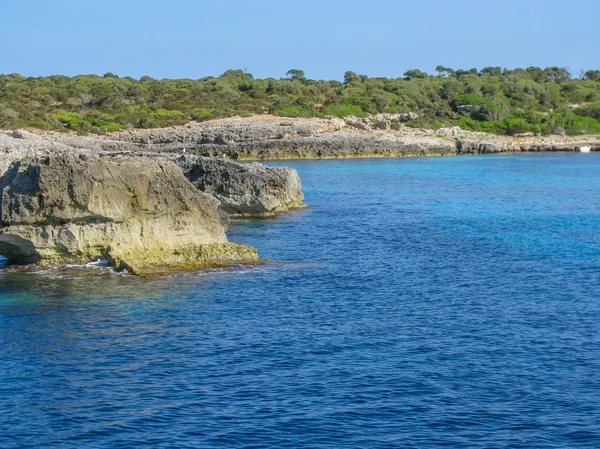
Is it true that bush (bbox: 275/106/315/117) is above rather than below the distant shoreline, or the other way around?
above

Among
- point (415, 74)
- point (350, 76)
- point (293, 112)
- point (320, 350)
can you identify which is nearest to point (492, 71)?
point (415, 74)

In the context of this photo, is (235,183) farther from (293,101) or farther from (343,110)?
(293,101)

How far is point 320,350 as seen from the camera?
19.8m

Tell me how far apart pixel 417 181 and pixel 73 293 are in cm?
4818

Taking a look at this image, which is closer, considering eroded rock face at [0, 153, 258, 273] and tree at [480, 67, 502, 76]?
eroded rock face at [0, 153, 258, 273]

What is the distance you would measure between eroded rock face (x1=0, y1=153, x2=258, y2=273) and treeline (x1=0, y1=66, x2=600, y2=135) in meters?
72.2

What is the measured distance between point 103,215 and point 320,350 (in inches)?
434

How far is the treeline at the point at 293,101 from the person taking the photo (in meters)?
112

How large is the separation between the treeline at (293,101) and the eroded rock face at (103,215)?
72.2m

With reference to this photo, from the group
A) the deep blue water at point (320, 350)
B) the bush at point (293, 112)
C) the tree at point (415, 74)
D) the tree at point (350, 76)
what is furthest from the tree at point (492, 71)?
the deep blue water at point (320, 350)

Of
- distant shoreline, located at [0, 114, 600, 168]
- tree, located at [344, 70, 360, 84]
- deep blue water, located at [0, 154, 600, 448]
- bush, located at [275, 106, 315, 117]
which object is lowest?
deep blue water, located at [0, 154, 600, 448]

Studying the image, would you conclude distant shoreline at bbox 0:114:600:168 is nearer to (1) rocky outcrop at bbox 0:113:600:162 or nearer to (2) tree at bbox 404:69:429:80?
(1) rocky outcrop at bbox 0:113:600:162

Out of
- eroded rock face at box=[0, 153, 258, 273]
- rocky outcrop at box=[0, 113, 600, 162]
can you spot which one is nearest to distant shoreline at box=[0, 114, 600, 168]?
rocky outcrop at box=[0, 113, 600, 162]

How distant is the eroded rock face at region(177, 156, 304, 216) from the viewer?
4331 cm
